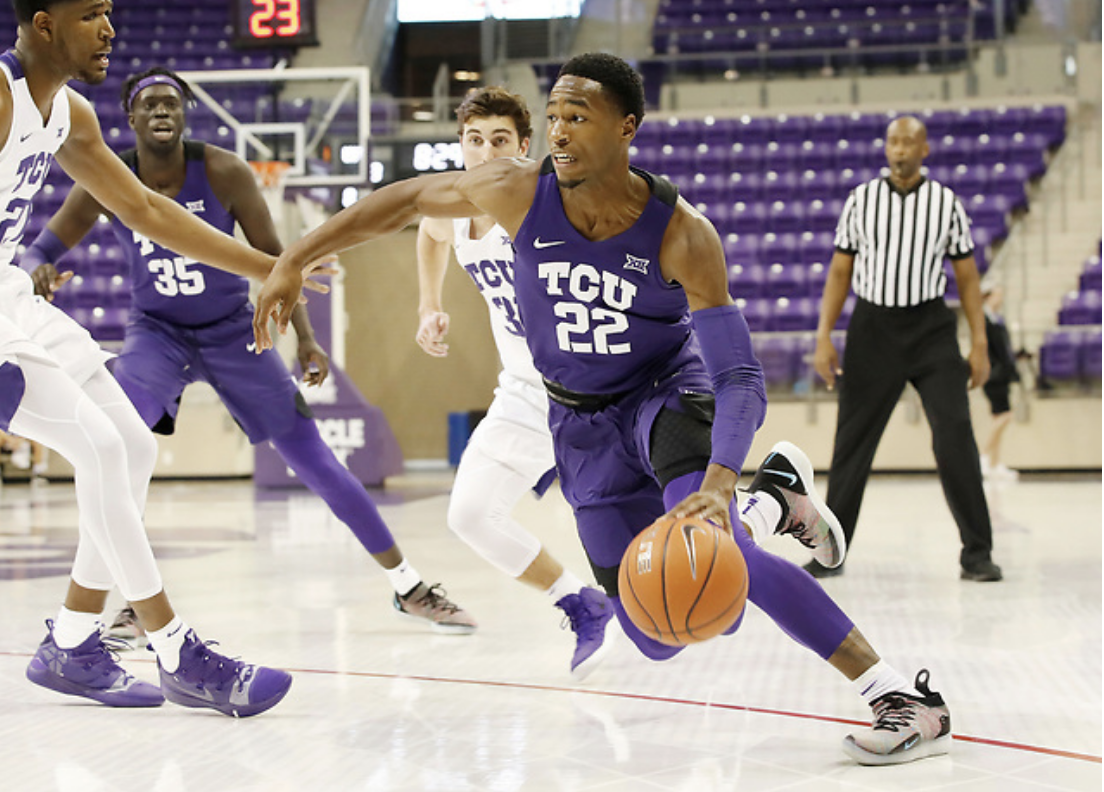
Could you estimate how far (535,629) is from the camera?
4.33 meters

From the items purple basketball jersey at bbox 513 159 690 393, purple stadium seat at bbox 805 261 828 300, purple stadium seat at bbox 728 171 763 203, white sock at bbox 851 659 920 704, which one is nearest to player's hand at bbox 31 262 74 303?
purple basketball jersey at bbox 513 159 690 393

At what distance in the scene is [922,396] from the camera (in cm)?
539

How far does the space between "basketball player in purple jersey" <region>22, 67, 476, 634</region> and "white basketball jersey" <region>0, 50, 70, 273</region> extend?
1.00 m

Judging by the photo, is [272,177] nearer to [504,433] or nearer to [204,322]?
[204,322]

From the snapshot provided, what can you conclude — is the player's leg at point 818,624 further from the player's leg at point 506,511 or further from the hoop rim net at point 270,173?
the hoop rim net at point 270,173

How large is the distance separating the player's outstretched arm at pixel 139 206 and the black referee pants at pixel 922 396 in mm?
2984

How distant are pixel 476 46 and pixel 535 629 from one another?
1703 centimetres

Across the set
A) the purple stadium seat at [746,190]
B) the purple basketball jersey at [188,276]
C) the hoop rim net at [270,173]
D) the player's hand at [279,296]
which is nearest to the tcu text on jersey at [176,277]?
the purple basketball jersey at [188,276]

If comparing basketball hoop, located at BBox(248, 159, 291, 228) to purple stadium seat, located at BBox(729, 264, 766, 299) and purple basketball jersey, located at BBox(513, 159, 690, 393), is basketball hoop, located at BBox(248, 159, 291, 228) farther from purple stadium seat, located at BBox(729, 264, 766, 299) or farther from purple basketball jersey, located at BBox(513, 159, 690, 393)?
purple basketball jersey, located at BBox(513, 159, 690, 393)

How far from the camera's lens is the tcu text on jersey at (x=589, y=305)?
110 inches

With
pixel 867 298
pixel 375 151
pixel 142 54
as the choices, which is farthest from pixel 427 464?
pixel 867 298

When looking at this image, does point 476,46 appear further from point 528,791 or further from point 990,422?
point 528,791

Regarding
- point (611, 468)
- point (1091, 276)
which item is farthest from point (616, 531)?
point (1091, 276)

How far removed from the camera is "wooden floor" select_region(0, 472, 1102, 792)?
8.38 ft
